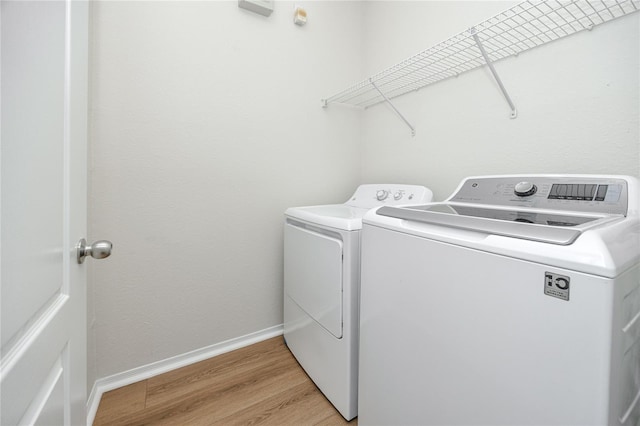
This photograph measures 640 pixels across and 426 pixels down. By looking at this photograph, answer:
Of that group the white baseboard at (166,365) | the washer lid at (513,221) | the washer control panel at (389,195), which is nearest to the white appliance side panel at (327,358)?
the white baseboard at (166,365)

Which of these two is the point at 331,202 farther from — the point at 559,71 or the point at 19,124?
the point at 19,124

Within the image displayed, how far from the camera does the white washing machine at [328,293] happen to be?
4.04 ft

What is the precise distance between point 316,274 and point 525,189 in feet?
→ 3.22

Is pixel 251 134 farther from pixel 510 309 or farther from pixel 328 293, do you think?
pixel 510 309

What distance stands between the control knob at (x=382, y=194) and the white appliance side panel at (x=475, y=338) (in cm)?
76

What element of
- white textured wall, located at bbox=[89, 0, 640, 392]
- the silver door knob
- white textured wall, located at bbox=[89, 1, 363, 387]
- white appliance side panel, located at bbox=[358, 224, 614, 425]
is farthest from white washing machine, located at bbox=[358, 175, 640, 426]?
white textured wall, located at bbox=[89, 1, 363, 387]

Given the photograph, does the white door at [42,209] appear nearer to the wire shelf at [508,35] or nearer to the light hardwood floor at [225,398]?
the light hardwood floor at [225,398]

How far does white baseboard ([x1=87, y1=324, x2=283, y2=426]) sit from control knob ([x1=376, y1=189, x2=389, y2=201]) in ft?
3.82

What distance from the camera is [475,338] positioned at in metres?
0.71

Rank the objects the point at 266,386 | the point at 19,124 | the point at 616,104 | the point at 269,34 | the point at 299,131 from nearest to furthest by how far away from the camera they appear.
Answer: the point at 19,124
the point at 616,104
the point at 266,386
the point at 269,34
the point at 299,131

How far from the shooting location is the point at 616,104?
103 centimetres

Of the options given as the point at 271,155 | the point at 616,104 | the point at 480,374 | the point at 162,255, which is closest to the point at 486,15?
the point at 616,104

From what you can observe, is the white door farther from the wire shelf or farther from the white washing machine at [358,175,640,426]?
the wire shelf

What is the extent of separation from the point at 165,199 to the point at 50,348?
1161mm
